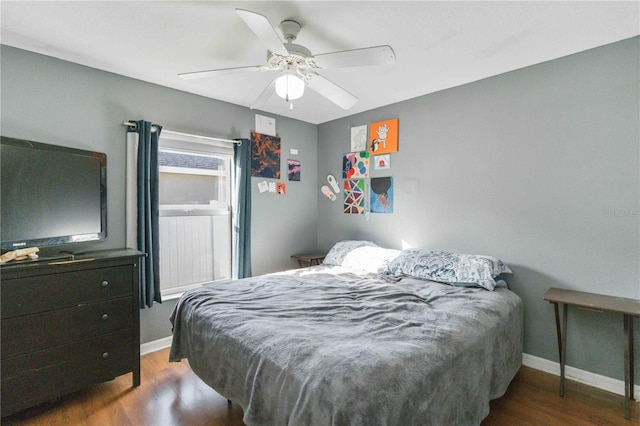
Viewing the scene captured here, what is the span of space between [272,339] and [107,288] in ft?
4.67

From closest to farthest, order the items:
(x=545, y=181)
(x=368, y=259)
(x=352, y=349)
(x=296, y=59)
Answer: (x=352, y=349), (x=296, y=59), (x=545, y=181), (x=368, y=259)

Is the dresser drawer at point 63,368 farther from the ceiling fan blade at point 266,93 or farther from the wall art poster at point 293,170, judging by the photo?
the wall art poster at point 293,170

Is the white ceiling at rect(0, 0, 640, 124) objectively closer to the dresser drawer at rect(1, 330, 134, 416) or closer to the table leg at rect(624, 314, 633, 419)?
the table leg at rect(624, 314, 633, 419)

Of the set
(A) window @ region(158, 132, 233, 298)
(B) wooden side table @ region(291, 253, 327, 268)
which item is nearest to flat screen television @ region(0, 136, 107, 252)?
(A) window @ region(158, 132, 233, 298)

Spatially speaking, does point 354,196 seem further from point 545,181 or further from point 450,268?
point 545,181

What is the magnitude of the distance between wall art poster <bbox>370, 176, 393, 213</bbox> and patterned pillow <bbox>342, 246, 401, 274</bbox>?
0.52 m

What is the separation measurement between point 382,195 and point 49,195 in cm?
292

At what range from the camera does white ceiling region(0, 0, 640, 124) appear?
1.73 meters

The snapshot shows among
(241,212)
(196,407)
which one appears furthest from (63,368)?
(241,212)

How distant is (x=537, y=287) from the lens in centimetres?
246

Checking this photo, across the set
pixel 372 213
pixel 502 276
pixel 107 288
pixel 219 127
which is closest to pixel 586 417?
pixel 502 276

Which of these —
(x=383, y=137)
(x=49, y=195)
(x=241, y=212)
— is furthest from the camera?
(x=383, y=137)

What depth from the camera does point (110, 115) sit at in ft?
8.50

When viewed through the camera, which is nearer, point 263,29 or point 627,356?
point 263,29
